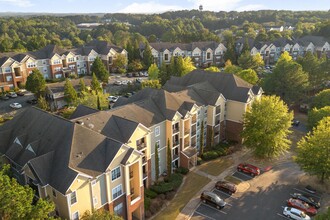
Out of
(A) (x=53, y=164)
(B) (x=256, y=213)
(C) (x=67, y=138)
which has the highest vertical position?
(C) (x=67, y=138)

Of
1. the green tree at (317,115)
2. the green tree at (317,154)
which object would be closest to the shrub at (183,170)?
the green tree at (317,154)

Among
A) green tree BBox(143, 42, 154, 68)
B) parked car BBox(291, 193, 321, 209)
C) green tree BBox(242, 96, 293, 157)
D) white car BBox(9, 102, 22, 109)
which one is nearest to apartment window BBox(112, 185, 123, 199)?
parked car BBox(291, 193, 321, 209)

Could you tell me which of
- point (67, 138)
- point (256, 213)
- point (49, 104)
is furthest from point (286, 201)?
point (49, 104)

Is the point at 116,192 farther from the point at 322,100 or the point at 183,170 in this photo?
the point at 322,100

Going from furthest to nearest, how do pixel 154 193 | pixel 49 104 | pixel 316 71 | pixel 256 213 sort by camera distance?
1. pixel 316 71
2. pixel 49 104
3. pixel 154 193
4. pixel 256 213

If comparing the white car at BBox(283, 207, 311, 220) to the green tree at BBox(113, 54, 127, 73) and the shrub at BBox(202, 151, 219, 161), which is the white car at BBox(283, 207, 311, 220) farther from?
the green tree at BBox(113, 54, 127, 73)

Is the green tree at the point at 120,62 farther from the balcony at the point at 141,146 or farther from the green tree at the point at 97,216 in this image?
the green tree at the point at 97,216

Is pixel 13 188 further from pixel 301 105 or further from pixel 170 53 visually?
pixel 170 53
